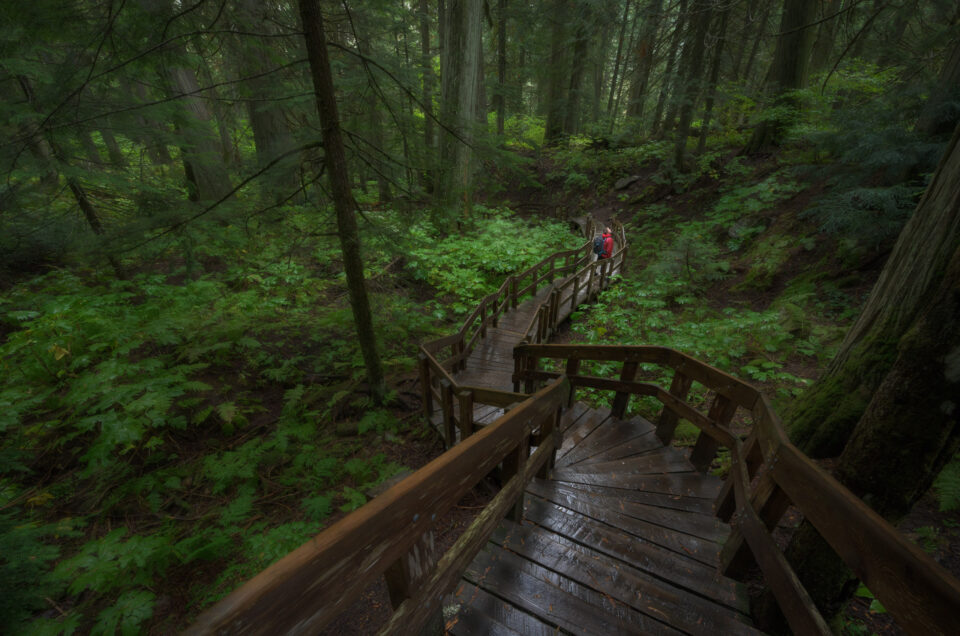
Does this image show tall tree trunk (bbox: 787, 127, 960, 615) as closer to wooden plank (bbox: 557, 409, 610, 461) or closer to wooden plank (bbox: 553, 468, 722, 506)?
wooden plank (bbox: 553, 468, 722, 506)

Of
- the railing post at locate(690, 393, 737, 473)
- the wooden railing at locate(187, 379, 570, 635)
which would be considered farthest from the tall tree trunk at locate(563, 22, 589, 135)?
the wooden railing at locate(187, 379, 570, 635)

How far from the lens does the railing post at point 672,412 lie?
379cm

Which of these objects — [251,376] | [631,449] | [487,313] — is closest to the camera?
[631,449]

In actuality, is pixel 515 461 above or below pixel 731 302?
above

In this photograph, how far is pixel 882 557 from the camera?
1.37m

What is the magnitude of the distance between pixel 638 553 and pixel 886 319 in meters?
2.71

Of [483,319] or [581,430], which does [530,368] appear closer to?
[581,430]

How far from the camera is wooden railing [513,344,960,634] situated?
122cm

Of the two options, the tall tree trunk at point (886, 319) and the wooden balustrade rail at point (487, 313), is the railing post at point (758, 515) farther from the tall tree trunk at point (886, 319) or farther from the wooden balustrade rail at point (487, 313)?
the wooden balustrade rail at point (487, 313)

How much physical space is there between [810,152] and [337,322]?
49.9 ft

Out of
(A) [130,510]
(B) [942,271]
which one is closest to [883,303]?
(B) [942,271]

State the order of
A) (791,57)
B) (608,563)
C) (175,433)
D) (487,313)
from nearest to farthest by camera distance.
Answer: (608,563) < (175,433) < (487,313) < (791,57)

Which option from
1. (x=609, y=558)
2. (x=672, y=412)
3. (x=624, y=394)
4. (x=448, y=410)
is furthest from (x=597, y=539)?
(x=448, y=410)

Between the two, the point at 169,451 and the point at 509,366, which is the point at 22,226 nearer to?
the point at 169,451
